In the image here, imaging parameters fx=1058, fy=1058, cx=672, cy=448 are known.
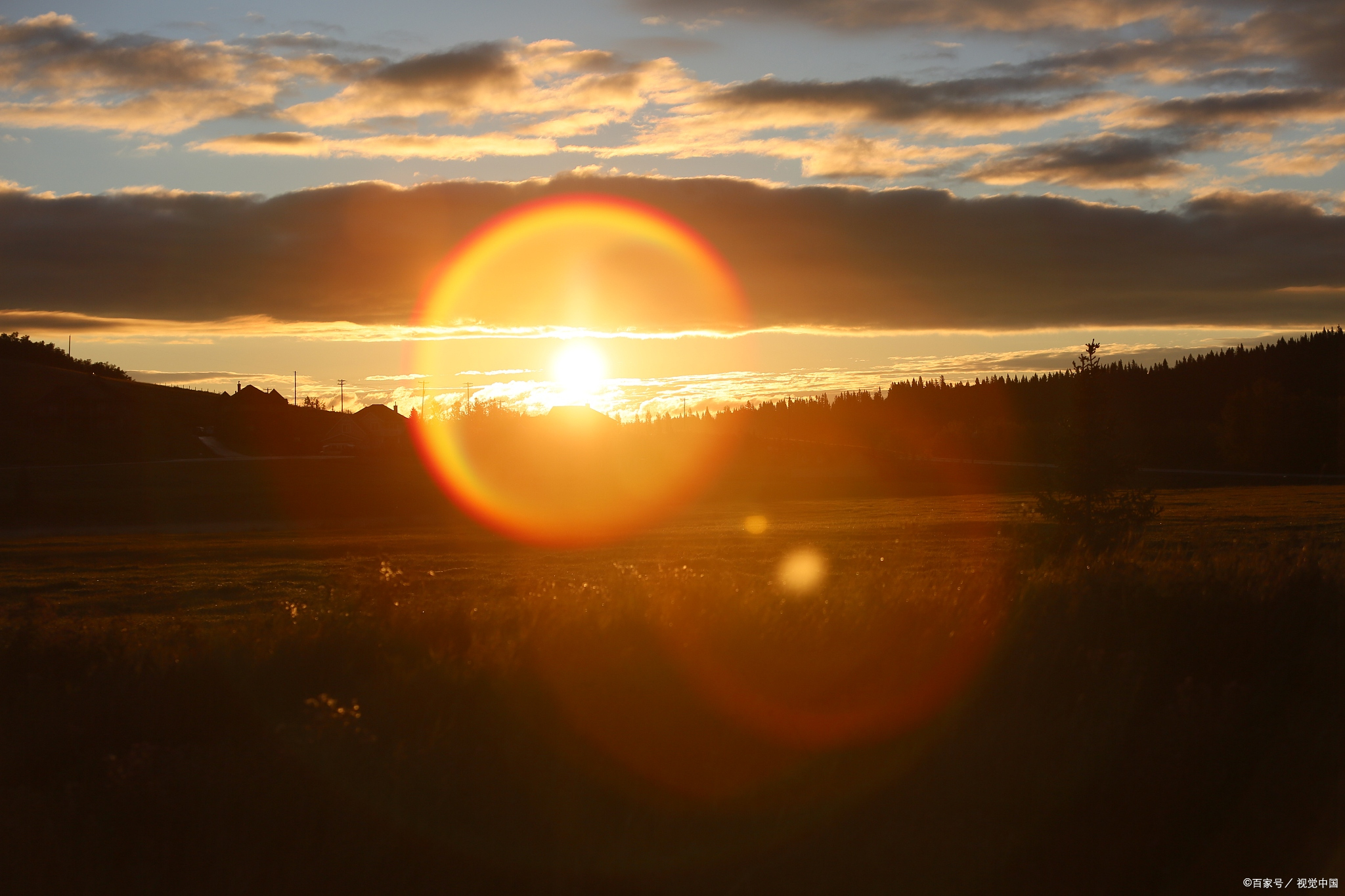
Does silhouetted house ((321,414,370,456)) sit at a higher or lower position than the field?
higher

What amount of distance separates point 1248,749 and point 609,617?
16.0 ft

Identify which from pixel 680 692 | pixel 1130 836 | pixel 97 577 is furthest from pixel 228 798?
pixel 97 577

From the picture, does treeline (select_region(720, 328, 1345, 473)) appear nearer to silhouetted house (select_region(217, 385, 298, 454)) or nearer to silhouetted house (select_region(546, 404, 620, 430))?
silhouetted house (select_region(546, 404, 620, 430))

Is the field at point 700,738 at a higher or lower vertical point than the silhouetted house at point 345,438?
lower

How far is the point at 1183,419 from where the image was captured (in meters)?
137

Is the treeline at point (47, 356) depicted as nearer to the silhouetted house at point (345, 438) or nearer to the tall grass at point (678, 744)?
the silhouetted house at point (345, 438)

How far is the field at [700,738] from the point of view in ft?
20.6

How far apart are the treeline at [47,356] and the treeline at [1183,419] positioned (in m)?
94.5

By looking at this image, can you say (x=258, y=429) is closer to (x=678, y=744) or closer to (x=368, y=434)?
(x=368, y=434)

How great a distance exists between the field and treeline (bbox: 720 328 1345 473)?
615 inches

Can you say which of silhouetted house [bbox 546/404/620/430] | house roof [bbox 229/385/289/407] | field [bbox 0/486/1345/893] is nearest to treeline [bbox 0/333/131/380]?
house roof [bbox 229/385/289/407]

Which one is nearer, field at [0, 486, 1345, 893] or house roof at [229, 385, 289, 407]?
field at [0, 486, 1345, 893]

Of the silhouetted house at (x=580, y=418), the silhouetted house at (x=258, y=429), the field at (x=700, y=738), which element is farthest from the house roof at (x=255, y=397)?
the field at (x=700, y=738)

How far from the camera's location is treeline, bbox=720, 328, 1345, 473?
25.9 metres
